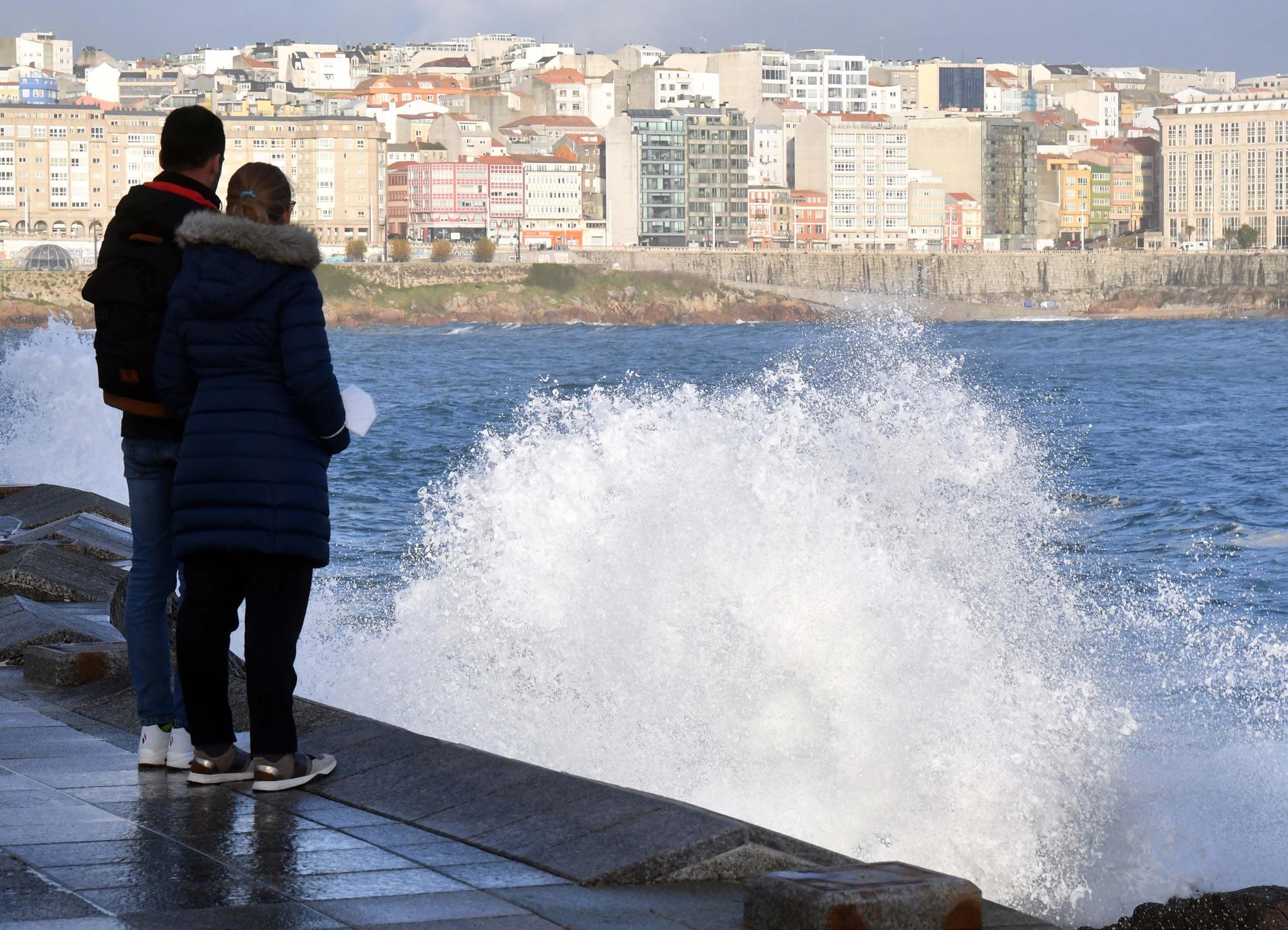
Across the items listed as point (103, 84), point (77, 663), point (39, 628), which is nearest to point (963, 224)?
point (103, 84)

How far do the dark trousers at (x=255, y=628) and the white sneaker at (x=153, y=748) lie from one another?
0.63ft

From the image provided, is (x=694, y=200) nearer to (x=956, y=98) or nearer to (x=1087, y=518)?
(x=956, y=98)

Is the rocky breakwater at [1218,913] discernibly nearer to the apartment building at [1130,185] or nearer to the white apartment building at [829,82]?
the apartment building at [1130,185]

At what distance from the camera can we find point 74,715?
5.29 meters

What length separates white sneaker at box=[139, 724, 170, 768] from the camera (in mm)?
4523

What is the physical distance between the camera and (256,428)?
13.8 ft

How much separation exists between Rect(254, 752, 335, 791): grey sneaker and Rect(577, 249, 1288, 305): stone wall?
117160 millimetres

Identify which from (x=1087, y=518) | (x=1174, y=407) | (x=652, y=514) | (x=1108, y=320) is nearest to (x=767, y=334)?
(x=1108, y=320)

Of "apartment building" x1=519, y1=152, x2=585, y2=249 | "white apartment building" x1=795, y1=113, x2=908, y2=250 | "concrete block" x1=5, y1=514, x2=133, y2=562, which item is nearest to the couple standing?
"concrete block" x1=5, y1=514, x2=133, y2=562

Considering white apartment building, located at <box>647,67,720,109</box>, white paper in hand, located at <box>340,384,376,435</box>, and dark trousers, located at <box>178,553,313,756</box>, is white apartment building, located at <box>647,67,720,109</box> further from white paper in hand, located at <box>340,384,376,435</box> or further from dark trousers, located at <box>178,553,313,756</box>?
dark trousers, located at <box>178,553,313,756</box>

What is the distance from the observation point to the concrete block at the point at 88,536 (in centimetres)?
897

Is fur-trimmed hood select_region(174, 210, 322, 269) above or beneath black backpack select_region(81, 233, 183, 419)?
above

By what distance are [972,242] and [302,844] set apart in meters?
141

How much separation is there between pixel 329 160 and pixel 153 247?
133 m
